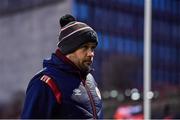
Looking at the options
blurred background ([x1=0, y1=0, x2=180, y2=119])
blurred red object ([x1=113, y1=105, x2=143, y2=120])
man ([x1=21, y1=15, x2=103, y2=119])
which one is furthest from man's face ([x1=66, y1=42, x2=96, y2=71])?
blurred background ([x1=0, y1=0, x2=180, y2=119])

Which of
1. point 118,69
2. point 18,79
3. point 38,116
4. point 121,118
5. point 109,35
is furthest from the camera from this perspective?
point 18,79

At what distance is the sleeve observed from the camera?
2068mm

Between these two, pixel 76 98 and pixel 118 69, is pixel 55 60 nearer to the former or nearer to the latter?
pixel 76 98

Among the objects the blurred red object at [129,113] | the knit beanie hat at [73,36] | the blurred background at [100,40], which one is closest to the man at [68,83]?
the knit beanie hat at [73,36]

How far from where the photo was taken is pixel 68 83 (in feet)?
7.11

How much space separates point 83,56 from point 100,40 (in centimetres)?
2096

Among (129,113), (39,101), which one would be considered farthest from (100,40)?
(39,101)

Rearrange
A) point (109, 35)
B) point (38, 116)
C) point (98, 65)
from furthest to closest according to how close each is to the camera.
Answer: point (109, 35) < point (98, 65) < point (38, 116)

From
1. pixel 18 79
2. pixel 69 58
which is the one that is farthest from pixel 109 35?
pixel 69 58

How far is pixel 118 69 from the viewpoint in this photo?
19.7 m

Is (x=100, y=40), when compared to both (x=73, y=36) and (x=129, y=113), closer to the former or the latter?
(x=129, y=113)

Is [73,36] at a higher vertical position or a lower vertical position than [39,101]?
higher

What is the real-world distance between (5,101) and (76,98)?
2213cm

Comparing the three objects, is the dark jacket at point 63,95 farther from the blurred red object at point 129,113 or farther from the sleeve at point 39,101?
the blurred red object at point 129,113
